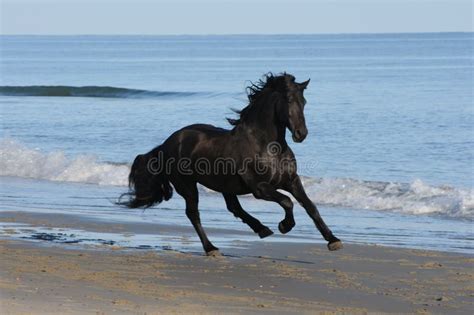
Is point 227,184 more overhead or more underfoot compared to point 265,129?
more underfoot

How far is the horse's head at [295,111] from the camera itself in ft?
29.1

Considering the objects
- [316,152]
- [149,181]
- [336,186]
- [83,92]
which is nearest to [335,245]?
[149,181]

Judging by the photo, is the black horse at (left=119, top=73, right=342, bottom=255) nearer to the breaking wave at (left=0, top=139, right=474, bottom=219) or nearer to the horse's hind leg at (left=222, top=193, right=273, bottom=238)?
the horse's hind leg at (left=222, top=193, right=273, bottom=238)

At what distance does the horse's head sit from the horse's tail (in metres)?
1.73

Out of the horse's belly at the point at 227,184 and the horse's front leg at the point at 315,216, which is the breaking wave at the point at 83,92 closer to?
the horse's belly at the point at 227,184

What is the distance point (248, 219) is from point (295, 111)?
4.45 feet

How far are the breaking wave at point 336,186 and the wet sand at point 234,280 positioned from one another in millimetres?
4245

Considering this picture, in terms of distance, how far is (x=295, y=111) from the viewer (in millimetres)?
8984

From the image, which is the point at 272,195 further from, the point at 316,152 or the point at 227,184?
the point at 316,152

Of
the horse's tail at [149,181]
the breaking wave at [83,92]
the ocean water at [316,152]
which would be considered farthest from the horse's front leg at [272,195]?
the breaking wave at [83,92]

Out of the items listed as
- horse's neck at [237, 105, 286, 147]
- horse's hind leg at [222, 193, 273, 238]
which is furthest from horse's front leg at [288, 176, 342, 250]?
horse's hind leg at [222, 193, 273, 238]

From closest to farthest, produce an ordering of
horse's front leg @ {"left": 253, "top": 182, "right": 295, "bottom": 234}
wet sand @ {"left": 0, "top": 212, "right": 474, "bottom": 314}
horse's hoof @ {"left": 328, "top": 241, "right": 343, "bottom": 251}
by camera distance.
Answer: wet sand @ {"left": 0, "top": 212, "right": 474, "bottom": 314} → horse's hoof @ {"left": 328, "top": 241, "right": 343, "bottom": 251} → horse's front leg @ {"left": 253, "top": 182, "right": 295, "bottom": 234}

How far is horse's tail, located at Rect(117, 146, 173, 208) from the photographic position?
10.3 m

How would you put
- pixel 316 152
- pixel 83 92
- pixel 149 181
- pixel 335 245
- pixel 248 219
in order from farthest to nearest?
pixel 83 92 < pixel 316 152 < pixel 149 181 < pixel 248 219 < pixel 335 245
